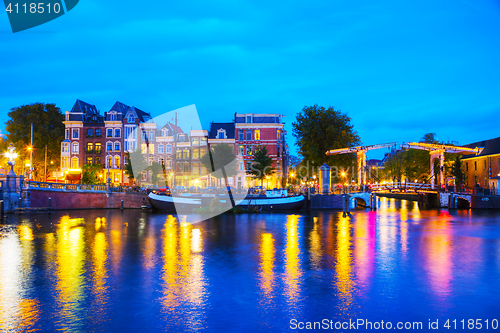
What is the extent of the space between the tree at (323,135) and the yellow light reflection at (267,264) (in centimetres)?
3575

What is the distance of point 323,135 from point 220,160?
1742 centimetres

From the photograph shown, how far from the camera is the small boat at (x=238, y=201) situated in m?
44.0

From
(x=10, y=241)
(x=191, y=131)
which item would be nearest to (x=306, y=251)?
(x=10, y=241)

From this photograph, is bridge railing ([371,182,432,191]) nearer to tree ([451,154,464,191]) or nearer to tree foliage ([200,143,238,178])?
tree ([451,154,464,191])

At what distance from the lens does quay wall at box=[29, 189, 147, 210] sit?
138 feet

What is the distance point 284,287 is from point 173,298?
11.1 feet

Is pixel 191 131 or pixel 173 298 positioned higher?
pixel 191 131

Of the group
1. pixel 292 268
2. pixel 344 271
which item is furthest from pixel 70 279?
pixel 344 271

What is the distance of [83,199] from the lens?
156ft

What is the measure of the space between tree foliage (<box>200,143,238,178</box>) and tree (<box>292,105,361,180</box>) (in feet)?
40.2

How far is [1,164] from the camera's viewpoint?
75.8 m

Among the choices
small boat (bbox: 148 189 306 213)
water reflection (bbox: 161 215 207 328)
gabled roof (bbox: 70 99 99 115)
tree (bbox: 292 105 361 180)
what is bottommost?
water reflection (bbox: 161 215 207 328)

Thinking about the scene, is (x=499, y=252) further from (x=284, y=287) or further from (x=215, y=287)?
(x=215, y=287)

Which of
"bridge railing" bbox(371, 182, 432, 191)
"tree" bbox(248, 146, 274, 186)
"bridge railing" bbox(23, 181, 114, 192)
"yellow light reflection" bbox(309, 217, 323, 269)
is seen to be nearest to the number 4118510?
"yellow light reflection" bbox(309, 217, 323, 269)
